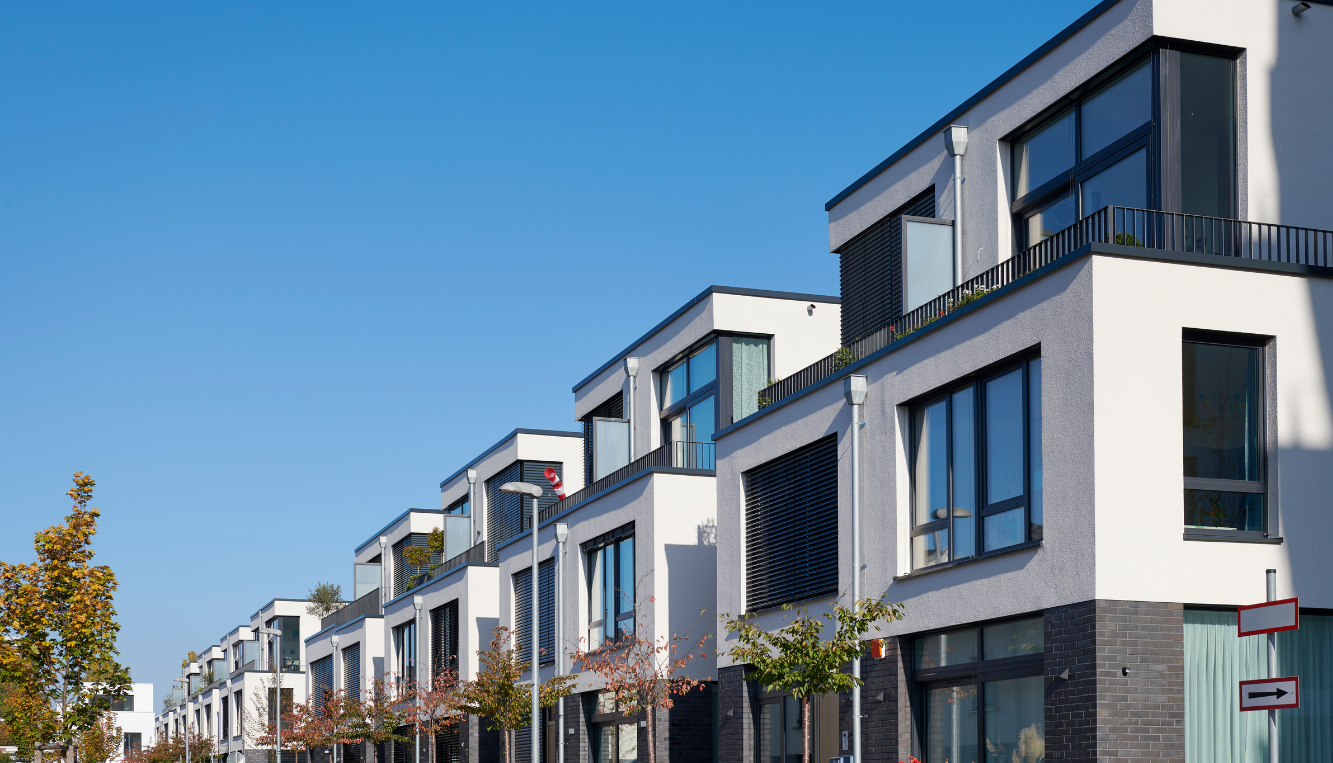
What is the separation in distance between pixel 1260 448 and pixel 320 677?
5022cm

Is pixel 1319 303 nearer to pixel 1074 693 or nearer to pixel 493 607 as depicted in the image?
pixel 1074 693

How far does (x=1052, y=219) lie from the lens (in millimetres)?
20688

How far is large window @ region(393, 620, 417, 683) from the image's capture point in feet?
155

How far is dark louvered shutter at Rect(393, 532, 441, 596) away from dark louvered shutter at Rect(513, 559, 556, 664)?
16103 mm

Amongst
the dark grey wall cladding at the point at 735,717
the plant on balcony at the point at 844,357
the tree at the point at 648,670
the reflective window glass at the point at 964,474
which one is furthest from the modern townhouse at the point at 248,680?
the reflective window glass at the point at 964,474

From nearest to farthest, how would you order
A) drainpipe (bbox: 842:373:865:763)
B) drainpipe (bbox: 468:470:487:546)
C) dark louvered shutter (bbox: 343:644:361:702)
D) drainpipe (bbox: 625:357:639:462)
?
drainpipe (bbox: 842:373:865:763) → drainpipe (bbox: 625:357:639:462) → drainpipe (bbox: 468:470:487:546) → dark louvered shutter (bbox: 343:644:361:702)

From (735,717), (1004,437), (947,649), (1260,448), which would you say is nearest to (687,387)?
(735,717)

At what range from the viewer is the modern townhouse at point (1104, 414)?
16.0 metres

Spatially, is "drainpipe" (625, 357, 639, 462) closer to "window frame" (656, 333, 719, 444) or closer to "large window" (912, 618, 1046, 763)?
"window frame" (656, 333, 719, 444)

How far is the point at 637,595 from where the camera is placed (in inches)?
1147

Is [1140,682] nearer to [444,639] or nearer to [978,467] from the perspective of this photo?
[978,467]

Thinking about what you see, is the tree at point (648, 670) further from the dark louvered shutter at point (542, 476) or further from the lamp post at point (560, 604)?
the dark louvered shutter at point (542, 476)

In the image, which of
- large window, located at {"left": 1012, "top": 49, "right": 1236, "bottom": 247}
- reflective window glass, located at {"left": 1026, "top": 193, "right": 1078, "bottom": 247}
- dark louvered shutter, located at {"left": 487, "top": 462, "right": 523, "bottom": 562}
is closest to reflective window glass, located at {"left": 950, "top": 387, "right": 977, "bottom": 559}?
reflective window glass, located at {"left": 1026, "top": 193, "right": 1078, "bottom": 247}

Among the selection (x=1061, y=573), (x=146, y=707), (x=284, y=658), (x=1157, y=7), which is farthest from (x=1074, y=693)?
(x=146, y=707)
